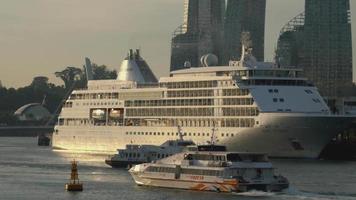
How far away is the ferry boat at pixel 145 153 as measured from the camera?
9200 cm

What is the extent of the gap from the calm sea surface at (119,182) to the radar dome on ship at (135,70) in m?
23.6

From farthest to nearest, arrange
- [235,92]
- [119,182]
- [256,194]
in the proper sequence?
1. [235,92]
2. [119,182]
3. [256,194]

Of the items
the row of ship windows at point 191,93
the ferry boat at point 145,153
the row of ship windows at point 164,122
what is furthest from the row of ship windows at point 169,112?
the ferry boat at point 145,153

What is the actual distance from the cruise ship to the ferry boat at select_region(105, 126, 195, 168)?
40.3ft

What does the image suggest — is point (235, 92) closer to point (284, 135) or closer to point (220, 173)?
point (284, 135)

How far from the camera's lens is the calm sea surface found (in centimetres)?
6812

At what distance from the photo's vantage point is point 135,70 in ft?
436

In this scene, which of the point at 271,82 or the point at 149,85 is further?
the point at 149,85

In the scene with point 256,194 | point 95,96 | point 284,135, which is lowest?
point 256,194

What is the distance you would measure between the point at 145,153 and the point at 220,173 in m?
26.1

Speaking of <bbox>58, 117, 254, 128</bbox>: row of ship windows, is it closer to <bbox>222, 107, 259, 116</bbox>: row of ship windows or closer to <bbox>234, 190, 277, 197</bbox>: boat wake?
<bbox>222, 107, 259, 116</bbox>: row of ship windows

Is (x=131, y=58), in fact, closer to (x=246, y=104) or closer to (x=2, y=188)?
(x=246, y=104)

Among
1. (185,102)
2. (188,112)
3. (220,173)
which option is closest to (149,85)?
(185,102)

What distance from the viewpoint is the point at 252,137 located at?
350 feet
